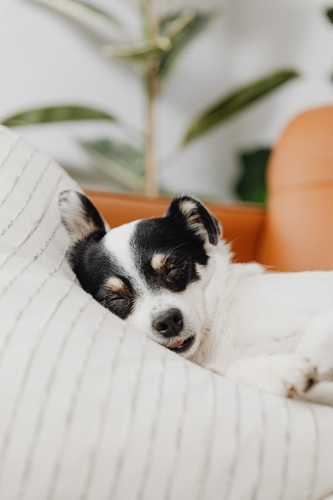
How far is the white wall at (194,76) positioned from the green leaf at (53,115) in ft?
1.12

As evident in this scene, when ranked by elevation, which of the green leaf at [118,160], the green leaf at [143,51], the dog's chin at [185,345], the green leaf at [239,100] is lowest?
the green leaf at [118,160]

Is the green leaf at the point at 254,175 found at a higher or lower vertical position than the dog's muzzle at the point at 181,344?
lower

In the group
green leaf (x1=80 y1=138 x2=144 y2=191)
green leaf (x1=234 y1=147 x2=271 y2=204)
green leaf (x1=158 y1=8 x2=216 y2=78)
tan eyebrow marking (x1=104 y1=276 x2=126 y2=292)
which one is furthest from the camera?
green leaf (x1=234 y1=147 x2=271 y2=204)

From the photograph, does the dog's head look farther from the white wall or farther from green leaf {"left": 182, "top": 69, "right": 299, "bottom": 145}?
the white wall

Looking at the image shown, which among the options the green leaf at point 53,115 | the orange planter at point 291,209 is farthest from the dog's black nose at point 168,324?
the green leaf at point 53,115

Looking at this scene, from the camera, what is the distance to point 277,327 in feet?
3.76

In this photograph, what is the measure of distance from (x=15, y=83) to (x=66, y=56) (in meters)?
0.28

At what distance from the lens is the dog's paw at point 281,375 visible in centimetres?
88

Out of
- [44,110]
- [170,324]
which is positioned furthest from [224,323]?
[44,110]

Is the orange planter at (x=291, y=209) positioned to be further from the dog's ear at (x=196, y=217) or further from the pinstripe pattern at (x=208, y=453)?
the pinstripe pattern at (x=208, y=453)

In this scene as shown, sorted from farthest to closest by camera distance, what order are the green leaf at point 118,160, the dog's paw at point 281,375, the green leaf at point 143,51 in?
1. the green leaf at point 118,160
2. the green leaf at point 143,51
3. the dog's paw at point 281,375

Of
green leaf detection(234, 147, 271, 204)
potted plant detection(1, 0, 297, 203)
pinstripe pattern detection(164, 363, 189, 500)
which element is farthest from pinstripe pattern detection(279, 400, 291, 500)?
green leaf detection(234, 147, 271, 204)

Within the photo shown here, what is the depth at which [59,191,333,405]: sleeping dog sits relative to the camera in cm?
115

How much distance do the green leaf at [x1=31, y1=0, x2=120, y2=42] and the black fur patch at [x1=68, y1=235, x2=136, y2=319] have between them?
155 cm
